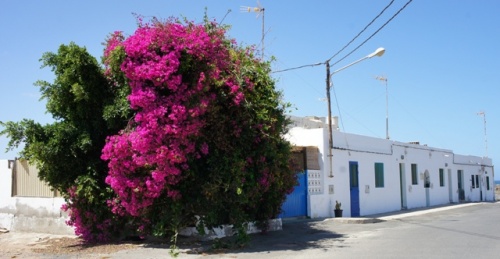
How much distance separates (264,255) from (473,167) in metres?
35.8

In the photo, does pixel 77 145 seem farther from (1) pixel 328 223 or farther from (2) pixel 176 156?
(1) pixel 328 223

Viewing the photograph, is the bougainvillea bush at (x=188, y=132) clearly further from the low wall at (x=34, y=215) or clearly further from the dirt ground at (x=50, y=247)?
the low wall at (x=34, y=215)

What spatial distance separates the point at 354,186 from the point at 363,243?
10.1m

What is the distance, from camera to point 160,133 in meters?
11.3

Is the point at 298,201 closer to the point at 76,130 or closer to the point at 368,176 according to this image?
the point at 368,176

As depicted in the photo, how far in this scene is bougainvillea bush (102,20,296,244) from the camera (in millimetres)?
11398

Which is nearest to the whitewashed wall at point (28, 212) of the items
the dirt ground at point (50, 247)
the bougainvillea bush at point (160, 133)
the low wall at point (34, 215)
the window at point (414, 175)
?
the low wall at point (34, 215)

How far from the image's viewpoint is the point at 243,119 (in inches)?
494

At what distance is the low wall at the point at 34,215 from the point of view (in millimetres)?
15828

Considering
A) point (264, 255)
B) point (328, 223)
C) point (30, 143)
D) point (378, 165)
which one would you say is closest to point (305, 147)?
point (328, 223)

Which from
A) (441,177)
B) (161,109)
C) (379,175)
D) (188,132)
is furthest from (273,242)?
(441,177)

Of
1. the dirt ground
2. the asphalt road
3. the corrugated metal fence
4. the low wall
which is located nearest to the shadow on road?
the asphalt road

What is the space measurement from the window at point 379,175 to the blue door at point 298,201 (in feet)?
22.2

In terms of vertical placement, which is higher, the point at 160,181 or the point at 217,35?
the point at 217,35
